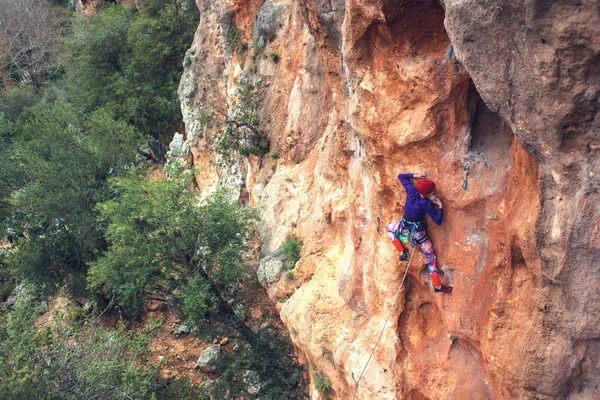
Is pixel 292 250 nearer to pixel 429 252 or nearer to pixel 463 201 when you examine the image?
pixel 429 252

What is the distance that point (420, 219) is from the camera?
655 cm

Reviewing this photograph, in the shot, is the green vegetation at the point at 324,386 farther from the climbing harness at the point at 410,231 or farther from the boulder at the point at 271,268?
the climbing harness at the point at 410,231

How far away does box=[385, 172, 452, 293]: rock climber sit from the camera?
20.9ft

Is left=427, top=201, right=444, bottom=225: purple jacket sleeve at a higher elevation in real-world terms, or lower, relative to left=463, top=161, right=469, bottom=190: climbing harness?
lower

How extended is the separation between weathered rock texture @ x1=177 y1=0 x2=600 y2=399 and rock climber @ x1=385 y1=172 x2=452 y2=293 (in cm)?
13

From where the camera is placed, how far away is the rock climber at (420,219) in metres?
6.37

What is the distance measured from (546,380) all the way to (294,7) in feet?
33.6

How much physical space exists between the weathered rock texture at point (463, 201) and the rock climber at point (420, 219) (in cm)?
13

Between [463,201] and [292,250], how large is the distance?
537 centimetres

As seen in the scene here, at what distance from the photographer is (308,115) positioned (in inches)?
480

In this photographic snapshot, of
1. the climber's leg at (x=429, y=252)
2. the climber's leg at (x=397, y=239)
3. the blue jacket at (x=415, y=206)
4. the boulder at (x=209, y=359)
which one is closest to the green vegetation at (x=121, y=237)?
the boulder at (x=209, y=359)

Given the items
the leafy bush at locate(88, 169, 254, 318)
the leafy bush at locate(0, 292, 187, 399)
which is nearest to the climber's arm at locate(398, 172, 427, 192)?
the leafy bush at locate(88, 169, 254, 318)

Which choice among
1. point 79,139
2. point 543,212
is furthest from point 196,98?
point 543,212

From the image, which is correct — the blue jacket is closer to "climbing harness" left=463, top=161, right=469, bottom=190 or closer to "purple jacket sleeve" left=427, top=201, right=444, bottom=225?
"purple jacket sleeve" left=427, top=201, right=444, bottom=225
